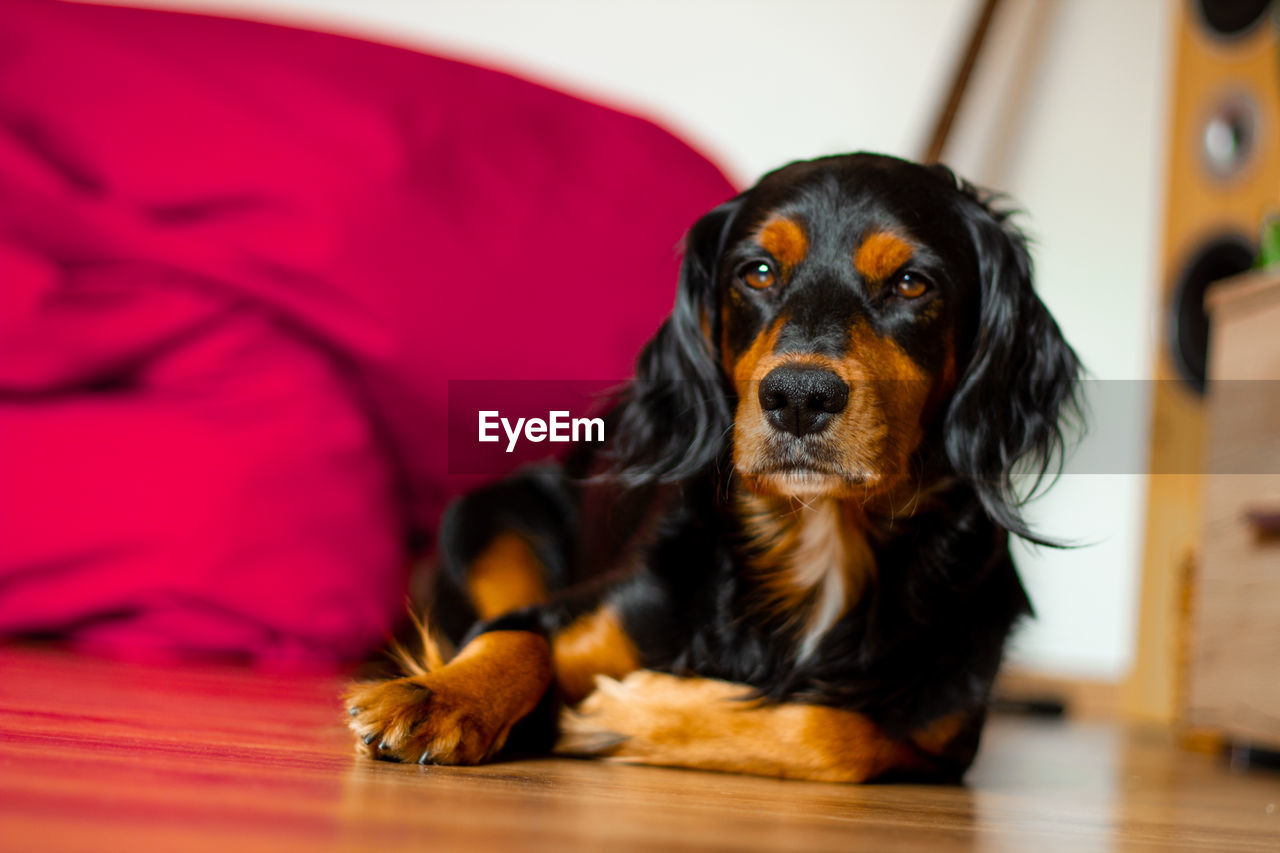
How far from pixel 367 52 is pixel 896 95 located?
6.11 ft

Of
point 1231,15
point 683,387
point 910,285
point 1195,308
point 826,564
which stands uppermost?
point 1231,15

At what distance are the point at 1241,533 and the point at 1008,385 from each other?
3.45 ft

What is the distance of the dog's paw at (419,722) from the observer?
3.60 feet

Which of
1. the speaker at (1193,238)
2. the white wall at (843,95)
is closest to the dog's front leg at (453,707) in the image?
the speaker at (1193,238)

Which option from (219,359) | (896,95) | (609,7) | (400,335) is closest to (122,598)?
(219,359)

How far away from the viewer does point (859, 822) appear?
102 centimetres

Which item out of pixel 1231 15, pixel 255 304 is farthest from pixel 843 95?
pixel 255 304

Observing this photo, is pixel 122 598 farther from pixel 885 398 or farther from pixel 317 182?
pixel 885 398

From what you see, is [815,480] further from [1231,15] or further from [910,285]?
[1231,15]

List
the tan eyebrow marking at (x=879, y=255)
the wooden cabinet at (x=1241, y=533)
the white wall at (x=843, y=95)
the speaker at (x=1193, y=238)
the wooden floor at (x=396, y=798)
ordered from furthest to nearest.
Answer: the white wall at (x=843, y=95) < the speaker at (x=1193, y=238) < the wooden cabinet at (x=1241, y=533) < the tan eyebrow marking at (x=879, y=255) < the wooden floor at (x=396, y=798)

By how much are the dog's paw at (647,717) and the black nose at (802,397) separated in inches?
13.8

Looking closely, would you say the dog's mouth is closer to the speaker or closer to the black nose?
the black nose

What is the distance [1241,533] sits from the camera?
7.45 ft

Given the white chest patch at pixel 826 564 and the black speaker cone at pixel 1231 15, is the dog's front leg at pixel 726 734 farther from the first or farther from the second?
the black speaker cone at pixel 1231 15
